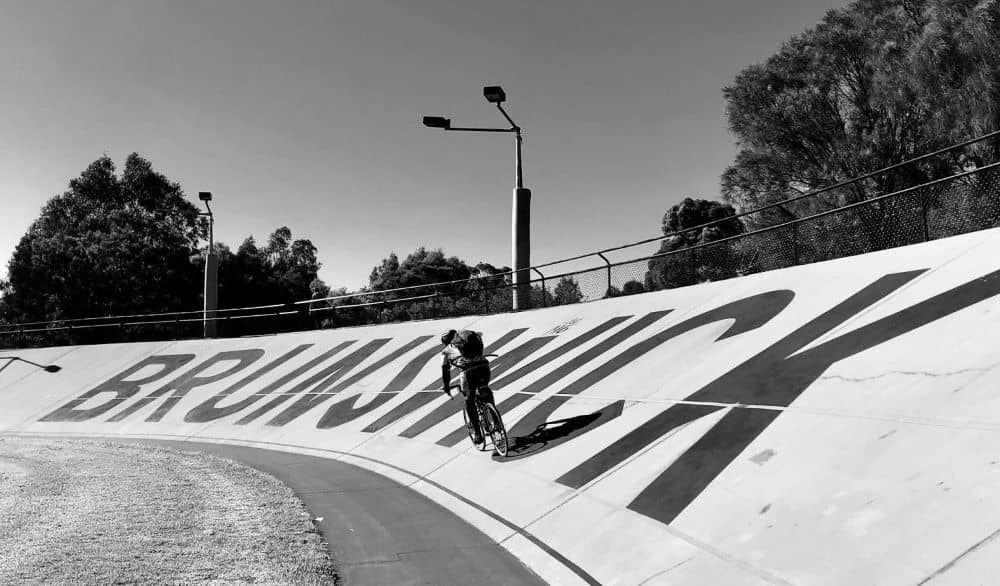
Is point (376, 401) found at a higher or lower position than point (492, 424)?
lower

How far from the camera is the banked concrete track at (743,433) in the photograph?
14.4 feet

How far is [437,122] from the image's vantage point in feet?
59.4

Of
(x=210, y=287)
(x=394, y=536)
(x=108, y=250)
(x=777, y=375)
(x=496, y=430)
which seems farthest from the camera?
(x=108, y=250)

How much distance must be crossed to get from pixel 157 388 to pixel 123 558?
1850cm

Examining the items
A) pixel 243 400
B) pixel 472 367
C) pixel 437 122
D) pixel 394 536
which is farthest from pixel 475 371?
pixel 243 400

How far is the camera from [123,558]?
5906 millimetres

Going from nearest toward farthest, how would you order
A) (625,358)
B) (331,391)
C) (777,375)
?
(777,375) → (625,358) → (331,391)

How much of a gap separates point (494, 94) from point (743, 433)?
1227 centimetres

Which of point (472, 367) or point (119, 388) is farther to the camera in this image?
point (119, 388)

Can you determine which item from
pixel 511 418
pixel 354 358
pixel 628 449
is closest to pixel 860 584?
pixel 628 449

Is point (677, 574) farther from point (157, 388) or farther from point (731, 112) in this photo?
point (731, 112)

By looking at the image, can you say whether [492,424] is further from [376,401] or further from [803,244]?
[803,244]

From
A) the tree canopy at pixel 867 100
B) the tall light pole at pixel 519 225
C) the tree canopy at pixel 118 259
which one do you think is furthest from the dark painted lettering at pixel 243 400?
the tree canopy at pixel 118 259

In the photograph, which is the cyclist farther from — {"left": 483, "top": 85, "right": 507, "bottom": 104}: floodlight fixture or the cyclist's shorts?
{"left": 483, "top": 85, "right": 507, "bottom": 104}: floodlight fixture
